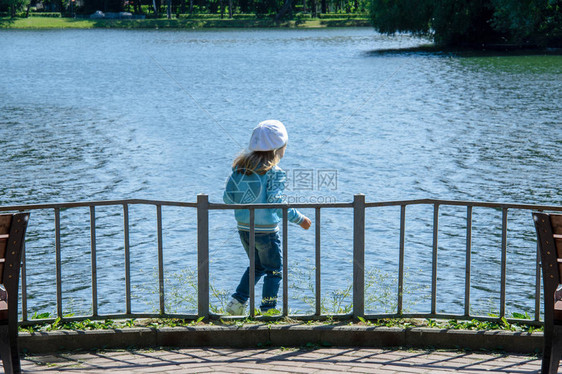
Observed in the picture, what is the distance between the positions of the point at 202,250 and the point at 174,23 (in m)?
112

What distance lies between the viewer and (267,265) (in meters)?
6.56

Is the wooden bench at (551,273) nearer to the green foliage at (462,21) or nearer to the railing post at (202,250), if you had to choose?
the railing post at (202,250)

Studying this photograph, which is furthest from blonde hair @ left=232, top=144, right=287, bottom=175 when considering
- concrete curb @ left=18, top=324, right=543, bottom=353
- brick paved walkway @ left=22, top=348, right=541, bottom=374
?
brick paved walkway @ left=22, top=348, right=541, bottom=374

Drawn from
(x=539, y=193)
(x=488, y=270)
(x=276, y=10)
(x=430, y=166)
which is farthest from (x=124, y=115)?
(x=276, y=10)

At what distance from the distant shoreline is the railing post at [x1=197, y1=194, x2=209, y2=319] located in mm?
109234

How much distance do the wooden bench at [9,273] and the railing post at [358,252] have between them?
2370 mm

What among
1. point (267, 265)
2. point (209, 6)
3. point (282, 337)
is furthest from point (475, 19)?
point (209, 6)

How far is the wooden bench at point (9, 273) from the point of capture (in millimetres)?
4027

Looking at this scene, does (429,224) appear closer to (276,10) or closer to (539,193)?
(539,193)

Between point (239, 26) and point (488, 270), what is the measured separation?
→ 10472 centimetres

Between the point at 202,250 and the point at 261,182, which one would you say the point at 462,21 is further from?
the point at 202,250

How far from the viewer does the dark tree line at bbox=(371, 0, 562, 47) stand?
181 feet

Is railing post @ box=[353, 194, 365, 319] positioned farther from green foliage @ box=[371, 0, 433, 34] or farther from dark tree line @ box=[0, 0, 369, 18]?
dark tree line @ box=[0, 0, 369, 18]

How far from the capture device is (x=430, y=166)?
891 inches
